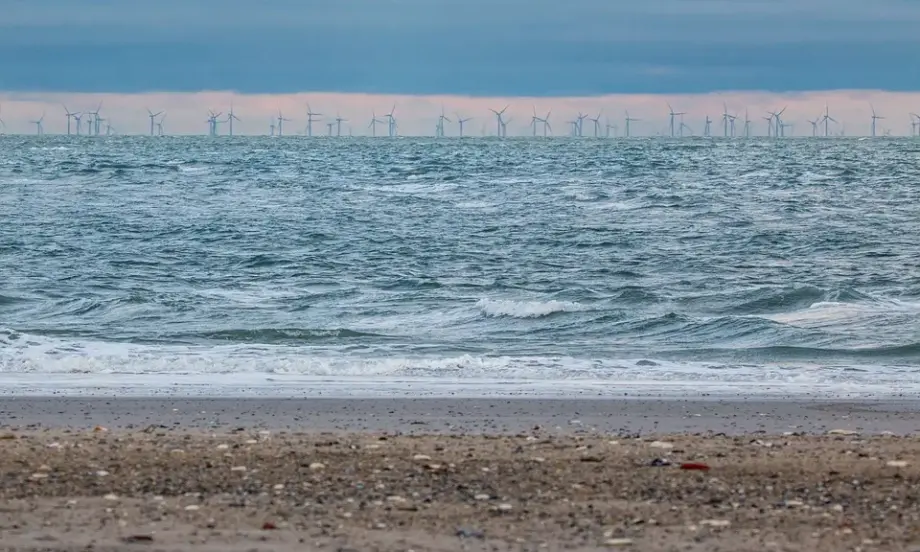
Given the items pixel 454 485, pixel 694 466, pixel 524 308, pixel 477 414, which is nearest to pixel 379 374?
pixel 477 414

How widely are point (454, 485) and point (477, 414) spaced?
456 cm

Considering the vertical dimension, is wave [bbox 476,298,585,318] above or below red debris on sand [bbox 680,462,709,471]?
below

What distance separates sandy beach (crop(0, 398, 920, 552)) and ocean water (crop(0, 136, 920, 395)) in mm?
4023

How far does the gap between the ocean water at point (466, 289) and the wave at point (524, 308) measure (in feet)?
0.21

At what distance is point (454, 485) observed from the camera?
8930 millimetres

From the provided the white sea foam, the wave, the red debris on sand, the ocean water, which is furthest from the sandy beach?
the wave

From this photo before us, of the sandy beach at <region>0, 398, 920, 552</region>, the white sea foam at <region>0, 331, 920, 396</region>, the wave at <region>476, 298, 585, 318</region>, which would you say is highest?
the sandy beach at <region>0, 398, 920, 552</region>

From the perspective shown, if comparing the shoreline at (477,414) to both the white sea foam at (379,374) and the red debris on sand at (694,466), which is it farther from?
the red debris on sand at (694,466)

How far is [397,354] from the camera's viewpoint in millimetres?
19828

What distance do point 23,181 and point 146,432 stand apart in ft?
208

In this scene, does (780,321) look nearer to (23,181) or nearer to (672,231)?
(672,231)

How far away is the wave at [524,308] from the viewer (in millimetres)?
24359

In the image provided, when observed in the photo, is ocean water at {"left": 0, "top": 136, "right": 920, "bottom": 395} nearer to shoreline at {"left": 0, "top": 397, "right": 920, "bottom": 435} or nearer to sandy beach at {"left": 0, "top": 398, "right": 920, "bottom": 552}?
shoreline at {"left": 0, "top": 397, "right": 920, "bottom": 435}

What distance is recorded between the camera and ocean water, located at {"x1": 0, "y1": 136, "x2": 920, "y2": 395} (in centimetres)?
1775
